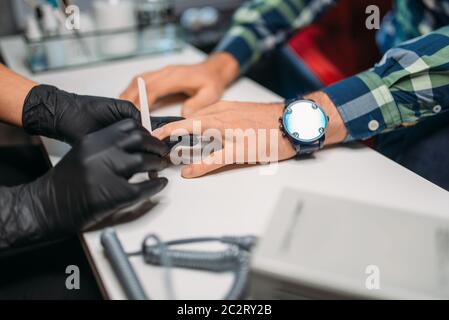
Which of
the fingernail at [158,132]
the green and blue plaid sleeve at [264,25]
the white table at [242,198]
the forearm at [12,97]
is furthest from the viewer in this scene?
the green and blue plaid sleeve at [264,25]

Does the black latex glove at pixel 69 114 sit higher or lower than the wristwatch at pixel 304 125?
higher

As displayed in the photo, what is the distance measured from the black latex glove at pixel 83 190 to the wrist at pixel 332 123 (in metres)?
0.33

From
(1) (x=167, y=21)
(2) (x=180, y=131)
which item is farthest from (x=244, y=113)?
(1) (x=167, y=21)

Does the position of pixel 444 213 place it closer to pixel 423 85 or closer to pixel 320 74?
pixel 423 85

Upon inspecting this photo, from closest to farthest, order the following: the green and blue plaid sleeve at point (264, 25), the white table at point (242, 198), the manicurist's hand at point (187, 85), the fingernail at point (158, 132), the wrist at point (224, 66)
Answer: the white table at point (242, 198) → the fingernail at point (158, 132) → the manicurist's hand at point (187, 85) → the wrist at point (224, 66) → the green and blue plaid sleeve at point (264, 25)

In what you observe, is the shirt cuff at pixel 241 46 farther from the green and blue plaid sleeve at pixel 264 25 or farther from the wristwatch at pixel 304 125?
the wristwatch at pixel 304 125

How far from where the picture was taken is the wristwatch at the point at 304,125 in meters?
0.81

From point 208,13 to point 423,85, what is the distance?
1082mm

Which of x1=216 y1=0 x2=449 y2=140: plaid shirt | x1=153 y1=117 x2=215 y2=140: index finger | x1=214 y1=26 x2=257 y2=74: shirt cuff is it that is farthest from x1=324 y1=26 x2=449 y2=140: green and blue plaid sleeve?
x1=214 y1=26 x2=257 y2=74: shirt cuff

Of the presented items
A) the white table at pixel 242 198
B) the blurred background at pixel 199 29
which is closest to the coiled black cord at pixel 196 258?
the white table at pixel 242 198

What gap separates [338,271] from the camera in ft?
1.52

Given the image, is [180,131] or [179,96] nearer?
[180,131]

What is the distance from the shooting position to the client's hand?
0.77 metres

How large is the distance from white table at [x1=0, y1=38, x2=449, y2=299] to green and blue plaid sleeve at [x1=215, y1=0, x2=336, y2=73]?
0.48m
